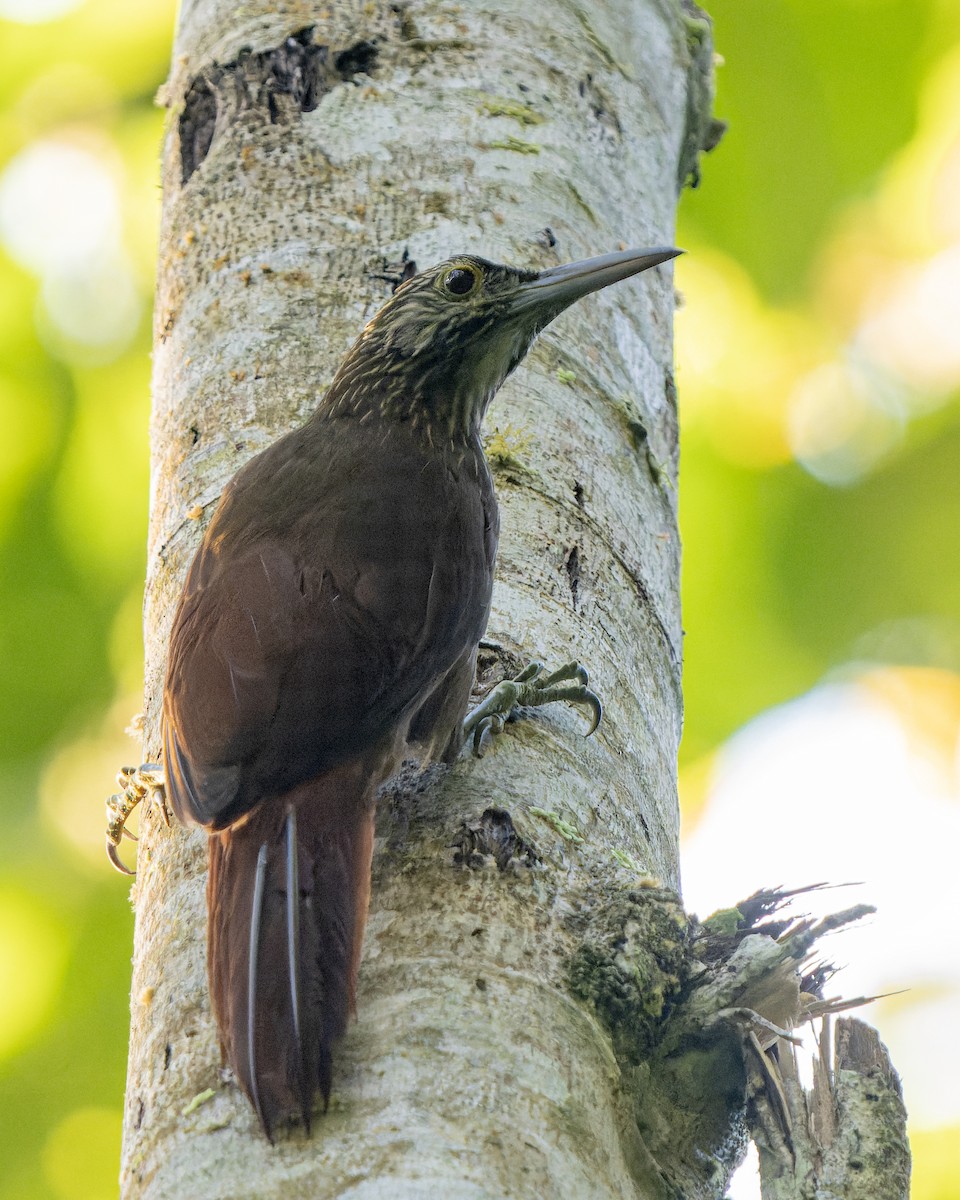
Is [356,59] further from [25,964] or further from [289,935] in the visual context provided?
[25,964]

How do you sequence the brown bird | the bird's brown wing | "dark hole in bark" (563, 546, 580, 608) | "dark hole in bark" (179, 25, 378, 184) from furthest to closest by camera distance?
"dark hole in bark" (179, 25, 378, 184)
"dark hole in bark" (563, 546, 580, 608)
the bird's brown wing
the brown bird

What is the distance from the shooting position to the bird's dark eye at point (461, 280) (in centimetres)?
298

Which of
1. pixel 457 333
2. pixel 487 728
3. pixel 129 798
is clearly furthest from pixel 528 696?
pixel 457 333

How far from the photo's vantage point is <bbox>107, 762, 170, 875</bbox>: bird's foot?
2.45 metres

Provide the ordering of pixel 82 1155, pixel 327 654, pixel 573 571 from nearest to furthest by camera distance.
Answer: pixel 327 654, pixel 573 571, pixel 82 1155

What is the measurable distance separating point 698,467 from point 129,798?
98.9 inches

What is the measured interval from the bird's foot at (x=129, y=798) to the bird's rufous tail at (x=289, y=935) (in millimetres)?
281

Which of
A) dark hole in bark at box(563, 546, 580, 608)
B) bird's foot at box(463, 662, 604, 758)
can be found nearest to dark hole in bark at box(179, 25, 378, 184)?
dark hole in bark at box(563, 546, 580, 608)

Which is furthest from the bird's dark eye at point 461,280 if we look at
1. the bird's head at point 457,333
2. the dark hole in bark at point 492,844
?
the dark hole in bark at point 492,844

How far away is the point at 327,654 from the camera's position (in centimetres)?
239

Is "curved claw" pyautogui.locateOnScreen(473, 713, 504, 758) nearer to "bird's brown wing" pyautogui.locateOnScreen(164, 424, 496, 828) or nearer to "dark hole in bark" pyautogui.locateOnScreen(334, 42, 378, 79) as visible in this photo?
"bird's brown wing" pyautogui.locateOnScreen(164, 424, 496, 828)

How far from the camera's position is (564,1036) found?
77.1 inches

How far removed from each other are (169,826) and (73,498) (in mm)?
2453

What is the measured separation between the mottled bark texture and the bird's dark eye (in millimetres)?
67
